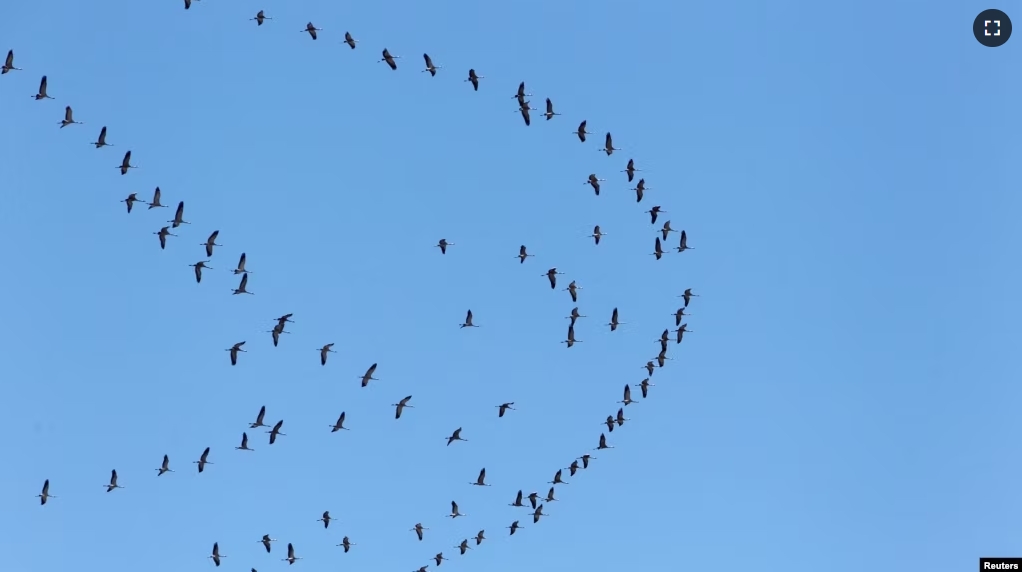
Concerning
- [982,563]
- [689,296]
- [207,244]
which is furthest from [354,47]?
[982,563]

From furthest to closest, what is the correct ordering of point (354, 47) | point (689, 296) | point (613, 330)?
point (689, 296), point (613, 330), point (354, 47)

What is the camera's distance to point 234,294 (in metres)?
116

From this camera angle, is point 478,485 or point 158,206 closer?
point 158,206

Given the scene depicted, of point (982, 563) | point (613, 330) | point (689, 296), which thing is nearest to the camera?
point (982, 563)

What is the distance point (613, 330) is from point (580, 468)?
→ 26.6 ft

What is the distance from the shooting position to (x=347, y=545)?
12475 cm

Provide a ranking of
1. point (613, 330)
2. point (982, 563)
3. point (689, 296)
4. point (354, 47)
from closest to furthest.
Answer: point (982, 563)
point (354, 47)
point (613, 330)
point (689, 296)

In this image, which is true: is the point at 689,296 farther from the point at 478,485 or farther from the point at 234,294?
the point at 234,294

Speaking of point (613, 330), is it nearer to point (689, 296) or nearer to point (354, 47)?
point (689, 296)

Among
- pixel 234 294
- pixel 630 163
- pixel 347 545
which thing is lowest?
pixel 347 545

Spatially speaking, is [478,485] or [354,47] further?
[478,485]

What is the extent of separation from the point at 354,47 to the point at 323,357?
16863 millimetres

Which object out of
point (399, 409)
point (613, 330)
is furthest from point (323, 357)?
point (613, 330)

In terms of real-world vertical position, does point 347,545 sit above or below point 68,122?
below
